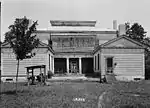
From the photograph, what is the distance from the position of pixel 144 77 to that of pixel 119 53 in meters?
4.87

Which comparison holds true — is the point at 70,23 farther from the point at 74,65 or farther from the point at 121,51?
the point at 121,51

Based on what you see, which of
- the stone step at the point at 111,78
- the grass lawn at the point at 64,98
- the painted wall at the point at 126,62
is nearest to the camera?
the grass lawn at the point at 64,98

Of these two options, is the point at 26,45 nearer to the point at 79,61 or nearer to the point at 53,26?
the point at 79,61

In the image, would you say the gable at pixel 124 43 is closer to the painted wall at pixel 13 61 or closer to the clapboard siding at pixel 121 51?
the clapboard siding at pixel 121 51

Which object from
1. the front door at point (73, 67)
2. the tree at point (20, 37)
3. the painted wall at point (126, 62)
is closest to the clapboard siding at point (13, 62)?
the painted wall at point (126, 62)

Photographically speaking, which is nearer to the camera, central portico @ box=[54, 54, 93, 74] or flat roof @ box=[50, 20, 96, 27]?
central portico @ box=[54, 54, 93, 74]

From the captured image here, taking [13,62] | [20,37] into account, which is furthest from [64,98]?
[13,62]

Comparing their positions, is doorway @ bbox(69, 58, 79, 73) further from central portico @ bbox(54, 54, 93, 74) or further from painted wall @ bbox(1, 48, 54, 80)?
painted wall @ bbox(1, 48, 54, 80)

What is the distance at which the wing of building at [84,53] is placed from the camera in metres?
31.2

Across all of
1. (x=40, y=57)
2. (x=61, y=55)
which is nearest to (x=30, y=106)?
(x=40, y=57)

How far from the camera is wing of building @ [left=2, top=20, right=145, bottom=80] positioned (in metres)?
31.2

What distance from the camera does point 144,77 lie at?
103 ft

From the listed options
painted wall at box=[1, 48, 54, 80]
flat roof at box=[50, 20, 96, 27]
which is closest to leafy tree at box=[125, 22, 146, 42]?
flat roof at box=[50, 20, 96, 27]

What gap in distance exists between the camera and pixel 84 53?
3975cm
